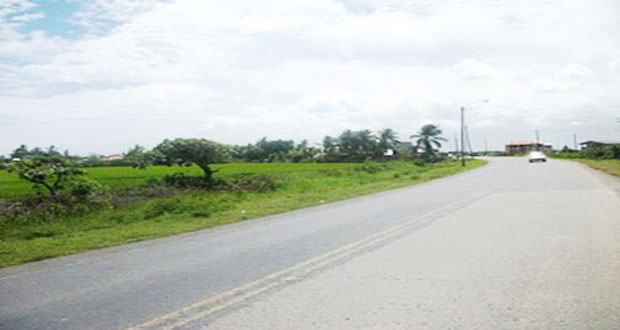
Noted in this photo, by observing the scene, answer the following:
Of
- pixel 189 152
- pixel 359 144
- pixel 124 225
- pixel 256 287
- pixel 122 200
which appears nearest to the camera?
pixel 256 287

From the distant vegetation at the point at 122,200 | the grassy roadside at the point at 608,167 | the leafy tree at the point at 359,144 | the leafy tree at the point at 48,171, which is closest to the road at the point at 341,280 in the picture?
the distant vegetation at the point at 122,200

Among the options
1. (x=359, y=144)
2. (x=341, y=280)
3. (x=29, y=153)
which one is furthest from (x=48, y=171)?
(x=359, y=144)

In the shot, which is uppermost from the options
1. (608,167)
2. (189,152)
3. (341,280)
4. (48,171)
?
(189,152)

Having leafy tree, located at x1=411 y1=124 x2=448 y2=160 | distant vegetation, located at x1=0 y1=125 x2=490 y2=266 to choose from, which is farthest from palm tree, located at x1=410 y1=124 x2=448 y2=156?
distant vegetation, located at x1=0 y1=125 x2=490 y2=266

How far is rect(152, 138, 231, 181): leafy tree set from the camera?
1184 inches

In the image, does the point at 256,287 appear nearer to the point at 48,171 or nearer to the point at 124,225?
the point at 124,225

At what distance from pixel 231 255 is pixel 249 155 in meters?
76.6

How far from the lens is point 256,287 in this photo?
6.63m

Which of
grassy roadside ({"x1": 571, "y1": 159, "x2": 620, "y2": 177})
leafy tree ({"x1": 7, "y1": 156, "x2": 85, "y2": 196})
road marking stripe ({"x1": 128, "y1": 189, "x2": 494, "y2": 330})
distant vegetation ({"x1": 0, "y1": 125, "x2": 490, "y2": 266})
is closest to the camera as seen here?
road marking stripe ({"x1": 128, "y1": 189, "x2": 494, "y2": 330})


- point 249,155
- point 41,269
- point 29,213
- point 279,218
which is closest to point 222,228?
point 279,218

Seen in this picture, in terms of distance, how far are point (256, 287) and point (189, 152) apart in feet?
79.6

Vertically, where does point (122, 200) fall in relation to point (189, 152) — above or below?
below

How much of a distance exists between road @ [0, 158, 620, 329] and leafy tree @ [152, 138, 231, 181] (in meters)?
17.8

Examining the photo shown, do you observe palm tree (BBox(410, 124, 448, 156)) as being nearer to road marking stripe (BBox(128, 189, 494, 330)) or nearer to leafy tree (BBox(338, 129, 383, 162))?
leafy tree (BBox(338, 129, 383, 162))
